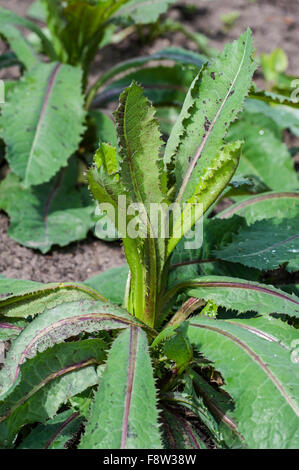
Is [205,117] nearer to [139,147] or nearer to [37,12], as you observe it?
[139,147]

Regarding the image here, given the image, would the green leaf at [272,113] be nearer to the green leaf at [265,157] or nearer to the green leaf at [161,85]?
the green leaf at [265,157]

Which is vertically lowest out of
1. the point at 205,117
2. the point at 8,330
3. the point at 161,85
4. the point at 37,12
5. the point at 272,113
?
the point at 8,330

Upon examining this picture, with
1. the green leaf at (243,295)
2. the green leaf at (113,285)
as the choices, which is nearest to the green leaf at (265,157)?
the green leaf at (113,285)

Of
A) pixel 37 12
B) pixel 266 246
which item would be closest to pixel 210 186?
pixel 266 246

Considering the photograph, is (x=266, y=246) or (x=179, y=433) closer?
(x=179, y=433)

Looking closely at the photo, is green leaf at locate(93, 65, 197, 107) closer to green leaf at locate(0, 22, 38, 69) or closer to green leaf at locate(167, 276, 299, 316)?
green leaf at locate(0, 22, 38, 69)
